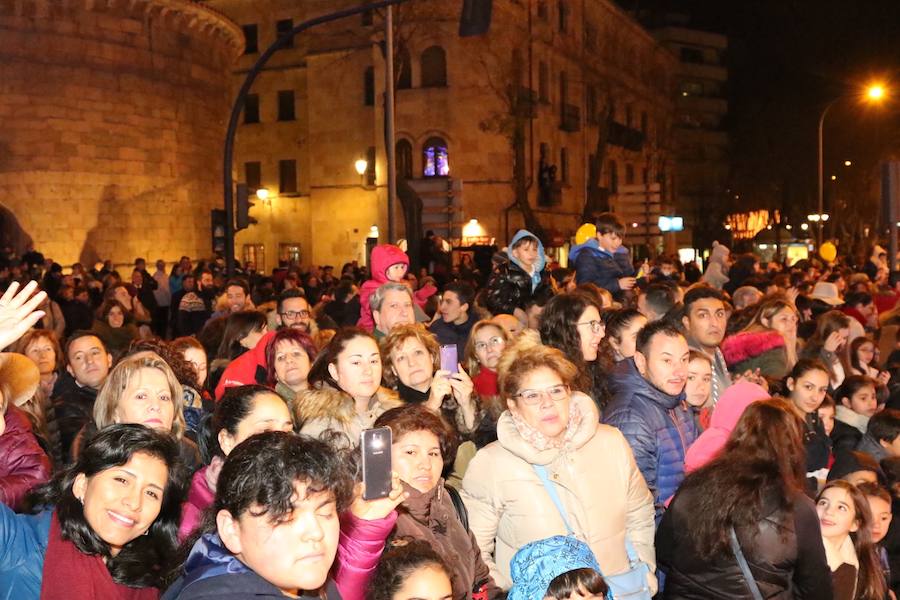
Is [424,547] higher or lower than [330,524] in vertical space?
lower

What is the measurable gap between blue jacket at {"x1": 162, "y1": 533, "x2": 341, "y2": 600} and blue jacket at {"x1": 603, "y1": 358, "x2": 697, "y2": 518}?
298 cm

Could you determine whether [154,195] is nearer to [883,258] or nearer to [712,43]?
[883,258]

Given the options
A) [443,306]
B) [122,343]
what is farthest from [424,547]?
[122,343]

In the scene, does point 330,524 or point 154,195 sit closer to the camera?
point 330,524

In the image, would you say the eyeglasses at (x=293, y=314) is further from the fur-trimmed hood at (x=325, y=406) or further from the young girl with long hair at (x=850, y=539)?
the young girl with long hair at (x=850, y=539)

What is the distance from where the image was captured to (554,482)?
4520 mm

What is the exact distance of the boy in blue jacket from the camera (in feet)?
32.1

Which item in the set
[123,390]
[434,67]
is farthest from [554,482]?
[434,67]

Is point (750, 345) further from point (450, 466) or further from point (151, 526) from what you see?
point (151, 526)

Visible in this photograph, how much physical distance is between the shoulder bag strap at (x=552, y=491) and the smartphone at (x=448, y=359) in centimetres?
109

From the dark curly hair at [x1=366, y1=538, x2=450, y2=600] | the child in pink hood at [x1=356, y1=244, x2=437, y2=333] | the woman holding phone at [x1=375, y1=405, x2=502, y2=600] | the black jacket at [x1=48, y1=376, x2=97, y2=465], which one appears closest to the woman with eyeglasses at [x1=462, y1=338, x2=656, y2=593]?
the woman holding phone at [x1=375, y1=405, x2=502, y2=600]

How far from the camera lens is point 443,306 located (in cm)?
884

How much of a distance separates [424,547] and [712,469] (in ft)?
5.24

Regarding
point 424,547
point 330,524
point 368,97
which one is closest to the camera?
point 330,524
